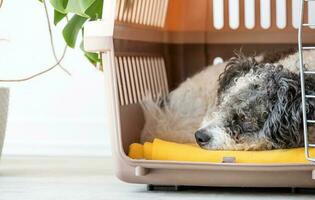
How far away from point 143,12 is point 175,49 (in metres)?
0.35

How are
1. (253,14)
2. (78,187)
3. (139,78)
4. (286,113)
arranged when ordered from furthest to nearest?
1. (253,14)
2. (139,78)
3. (78,187)
4. (286,113)

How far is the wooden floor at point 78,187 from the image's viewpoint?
1647 mm

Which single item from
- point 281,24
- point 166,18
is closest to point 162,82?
point 166,18

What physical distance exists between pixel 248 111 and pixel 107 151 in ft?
3.05

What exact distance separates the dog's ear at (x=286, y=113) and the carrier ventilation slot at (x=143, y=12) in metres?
0.43

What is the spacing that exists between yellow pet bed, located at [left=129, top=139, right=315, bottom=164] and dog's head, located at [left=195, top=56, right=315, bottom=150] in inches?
1.4

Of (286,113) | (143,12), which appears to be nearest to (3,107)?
(143,12)

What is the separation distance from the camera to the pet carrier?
5.25 feet

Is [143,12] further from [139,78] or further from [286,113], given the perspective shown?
[286,113]

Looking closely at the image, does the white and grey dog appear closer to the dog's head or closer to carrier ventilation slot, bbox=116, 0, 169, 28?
the dog's head

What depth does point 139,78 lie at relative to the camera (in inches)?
82.8

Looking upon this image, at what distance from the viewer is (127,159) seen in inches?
64.6

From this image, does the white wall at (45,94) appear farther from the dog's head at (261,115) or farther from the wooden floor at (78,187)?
the dog's head at (261,115)

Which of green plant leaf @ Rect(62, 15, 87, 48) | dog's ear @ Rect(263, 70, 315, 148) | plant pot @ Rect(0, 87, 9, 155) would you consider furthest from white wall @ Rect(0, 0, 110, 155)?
dog's ear @ Rect(263, 70, 315, 148)
